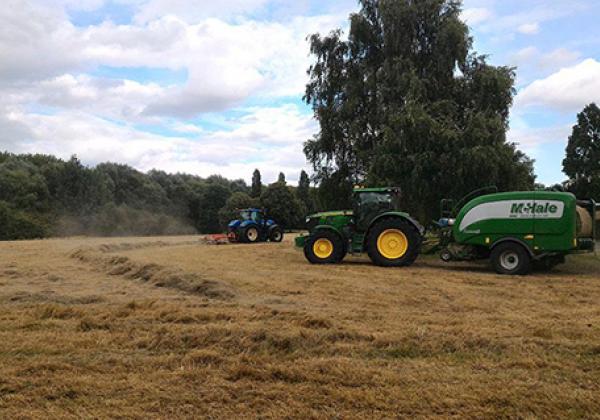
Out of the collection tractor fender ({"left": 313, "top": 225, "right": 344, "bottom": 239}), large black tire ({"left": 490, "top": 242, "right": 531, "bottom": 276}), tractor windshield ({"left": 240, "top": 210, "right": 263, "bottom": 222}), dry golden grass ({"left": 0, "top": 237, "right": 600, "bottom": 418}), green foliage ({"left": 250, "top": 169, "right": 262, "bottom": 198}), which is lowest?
dry golden grass ({"left": 0, "top": 237, "right": 600, "bottom": 418})

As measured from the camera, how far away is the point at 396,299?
8711 mm

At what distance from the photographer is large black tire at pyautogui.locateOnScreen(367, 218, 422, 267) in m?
14.1

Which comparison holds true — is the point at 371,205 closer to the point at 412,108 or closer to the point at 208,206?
the point at 412,108

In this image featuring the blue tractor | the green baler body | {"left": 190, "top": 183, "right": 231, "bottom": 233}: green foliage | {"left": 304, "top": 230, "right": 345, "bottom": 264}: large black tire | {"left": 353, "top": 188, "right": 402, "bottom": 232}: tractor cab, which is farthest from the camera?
{"left": 190, "top": 183, "right": 231, "bottom": 233}: green foliage

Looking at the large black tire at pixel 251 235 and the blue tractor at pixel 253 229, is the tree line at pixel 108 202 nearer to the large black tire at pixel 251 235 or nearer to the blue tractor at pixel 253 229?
the blue tractor at pixel 253 229

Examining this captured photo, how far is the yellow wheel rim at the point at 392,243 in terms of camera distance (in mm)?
14234

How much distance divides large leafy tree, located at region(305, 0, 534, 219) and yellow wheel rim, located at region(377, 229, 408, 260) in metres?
2.97

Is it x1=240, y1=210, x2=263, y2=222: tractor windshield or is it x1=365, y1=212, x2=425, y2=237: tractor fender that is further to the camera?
x1=240, y1=210, x2=263, y2=222: tractor windshield

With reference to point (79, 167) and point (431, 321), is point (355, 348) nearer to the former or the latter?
point (431, 321)

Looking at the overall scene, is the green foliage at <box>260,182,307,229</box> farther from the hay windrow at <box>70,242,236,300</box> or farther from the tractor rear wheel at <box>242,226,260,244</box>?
the hay windrow at <box>70,242,236,300</box>

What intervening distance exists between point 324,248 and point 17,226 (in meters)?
42.2

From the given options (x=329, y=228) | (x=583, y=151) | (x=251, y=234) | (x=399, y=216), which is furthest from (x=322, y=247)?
(x=583, y=151)

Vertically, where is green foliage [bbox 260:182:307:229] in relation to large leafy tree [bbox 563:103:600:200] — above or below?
below

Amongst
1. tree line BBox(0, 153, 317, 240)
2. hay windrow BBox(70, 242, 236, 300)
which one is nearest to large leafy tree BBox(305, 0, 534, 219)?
hay windrow BBox(70, 242, 236, 300)
